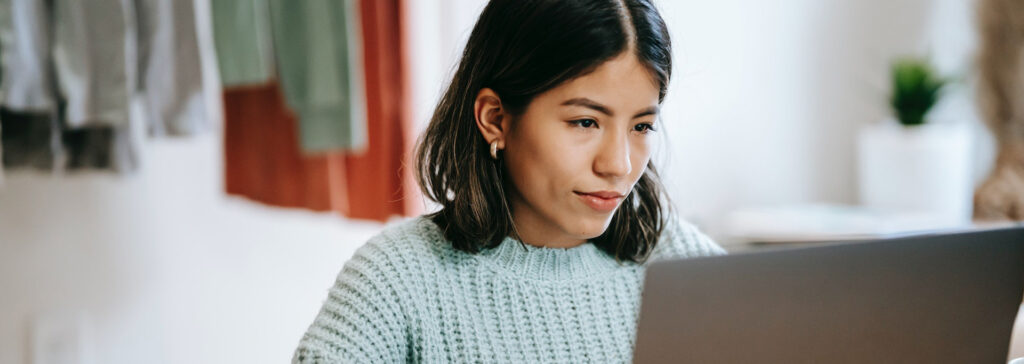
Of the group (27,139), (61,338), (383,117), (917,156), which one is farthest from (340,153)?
(917,156)

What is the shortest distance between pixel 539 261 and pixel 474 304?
8 centimetres

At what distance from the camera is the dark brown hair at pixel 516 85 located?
2.37ft

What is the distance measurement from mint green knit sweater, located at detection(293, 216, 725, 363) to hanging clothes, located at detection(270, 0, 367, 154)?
0.52 m

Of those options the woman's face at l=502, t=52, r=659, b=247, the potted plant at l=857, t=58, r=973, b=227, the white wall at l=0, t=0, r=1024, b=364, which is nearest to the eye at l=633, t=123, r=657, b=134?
the woman's face at l=502, t=52, r=659, b=247

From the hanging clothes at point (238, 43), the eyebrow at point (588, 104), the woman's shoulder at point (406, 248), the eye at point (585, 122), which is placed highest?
the hanging clothes at point (238, 43)

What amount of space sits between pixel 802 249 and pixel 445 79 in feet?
1.49

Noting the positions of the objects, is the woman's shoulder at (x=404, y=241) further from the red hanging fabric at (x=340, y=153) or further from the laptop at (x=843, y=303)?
the red hanging fabric at (x=340, y=153)

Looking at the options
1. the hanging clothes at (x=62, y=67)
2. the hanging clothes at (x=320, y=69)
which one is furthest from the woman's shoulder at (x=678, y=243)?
the hanging clothes at (x=62, y=67)

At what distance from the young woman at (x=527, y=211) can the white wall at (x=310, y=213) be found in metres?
0.33

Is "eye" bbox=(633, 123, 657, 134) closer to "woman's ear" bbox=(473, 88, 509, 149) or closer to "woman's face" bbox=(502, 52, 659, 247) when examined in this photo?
"woman's face" bbox=(502, 52, 659, 247)

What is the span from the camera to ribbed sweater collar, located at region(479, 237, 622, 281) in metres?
0.83

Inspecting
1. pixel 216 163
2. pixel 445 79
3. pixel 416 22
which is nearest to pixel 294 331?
pixel 216 163

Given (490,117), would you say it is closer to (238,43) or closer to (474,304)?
(474,304)

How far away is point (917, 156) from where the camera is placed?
74.9 inches
